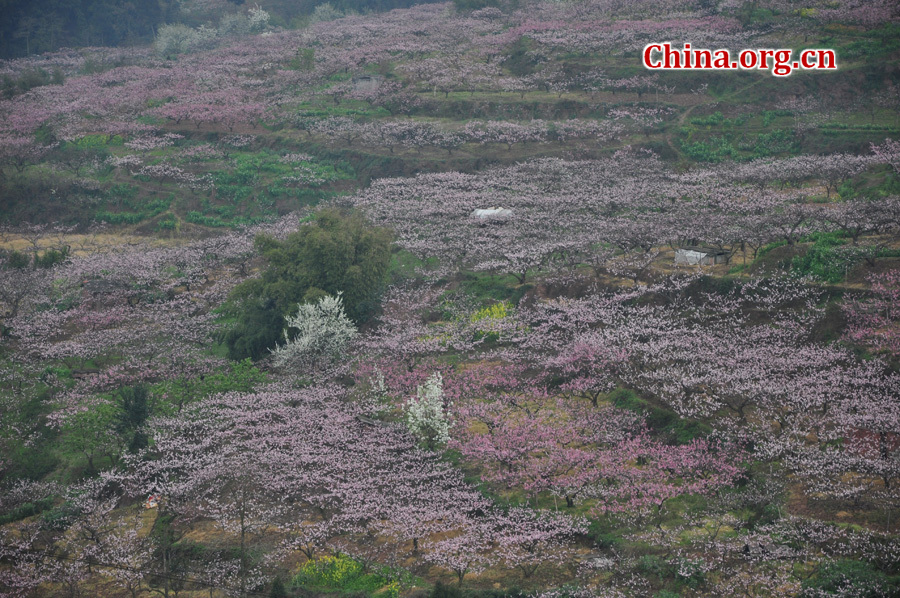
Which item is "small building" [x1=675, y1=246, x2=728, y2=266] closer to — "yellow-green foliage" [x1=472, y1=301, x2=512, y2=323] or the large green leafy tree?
"yellow-green foliage" [x1=472, y1=301, x2=512, y2=323]

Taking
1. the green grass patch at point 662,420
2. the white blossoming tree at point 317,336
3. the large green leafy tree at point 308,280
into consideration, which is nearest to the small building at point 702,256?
the green grass patch at point 662,420

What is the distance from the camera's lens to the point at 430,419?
31.2 meters

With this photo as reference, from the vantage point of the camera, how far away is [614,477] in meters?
27.5

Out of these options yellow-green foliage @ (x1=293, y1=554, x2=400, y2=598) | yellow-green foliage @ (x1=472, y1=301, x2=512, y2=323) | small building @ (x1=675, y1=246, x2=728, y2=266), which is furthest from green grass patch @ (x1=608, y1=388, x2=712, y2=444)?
small building @ (x1=675, y1=246, x2=728, y2=266)

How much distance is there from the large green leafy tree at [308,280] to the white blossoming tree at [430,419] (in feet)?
40.5

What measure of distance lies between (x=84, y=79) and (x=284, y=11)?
4029cm

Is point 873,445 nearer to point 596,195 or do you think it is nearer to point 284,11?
point 596,195

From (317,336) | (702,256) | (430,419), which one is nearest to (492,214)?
(702,256)

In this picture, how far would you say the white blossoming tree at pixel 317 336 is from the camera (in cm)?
3997

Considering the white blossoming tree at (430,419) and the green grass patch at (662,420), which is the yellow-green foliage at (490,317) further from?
the white blossoming tree at (430,419)

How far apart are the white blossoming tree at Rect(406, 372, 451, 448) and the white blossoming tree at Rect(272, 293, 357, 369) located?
30.4ft

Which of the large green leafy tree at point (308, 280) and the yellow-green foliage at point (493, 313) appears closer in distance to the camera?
the yellow-green foliage at point (493, 313)

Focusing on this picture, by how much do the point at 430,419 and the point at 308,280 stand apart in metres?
14.6

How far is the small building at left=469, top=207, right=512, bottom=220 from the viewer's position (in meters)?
52.2
